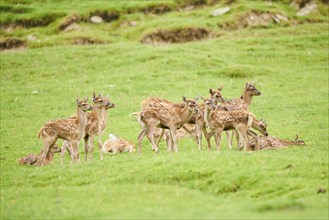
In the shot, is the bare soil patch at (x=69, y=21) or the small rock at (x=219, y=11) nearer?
the small rock at (x=219, y=11)

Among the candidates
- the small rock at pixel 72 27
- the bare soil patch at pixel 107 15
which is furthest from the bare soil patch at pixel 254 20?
the small rock at pixel 72 27

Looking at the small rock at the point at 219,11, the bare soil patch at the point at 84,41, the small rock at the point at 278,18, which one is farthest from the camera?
the small rock at the point at 219,11

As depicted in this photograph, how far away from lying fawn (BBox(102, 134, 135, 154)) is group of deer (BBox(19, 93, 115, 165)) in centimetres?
93

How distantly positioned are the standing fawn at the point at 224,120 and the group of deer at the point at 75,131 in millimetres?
3456

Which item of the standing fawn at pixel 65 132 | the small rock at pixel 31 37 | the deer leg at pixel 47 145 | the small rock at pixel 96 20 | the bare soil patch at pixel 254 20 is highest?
the small rock at pixel 96 20

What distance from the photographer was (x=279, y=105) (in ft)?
103

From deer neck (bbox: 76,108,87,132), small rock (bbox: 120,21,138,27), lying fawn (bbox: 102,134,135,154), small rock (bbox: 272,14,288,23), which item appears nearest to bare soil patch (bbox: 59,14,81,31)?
small rock (bbox: 120,21,138,27)

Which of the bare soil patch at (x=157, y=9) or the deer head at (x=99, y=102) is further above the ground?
the bare soil patch at (x=157, y=9)

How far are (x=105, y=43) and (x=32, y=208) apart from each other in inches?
1231

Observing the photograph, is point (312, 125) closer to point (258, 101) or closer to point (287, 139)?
point (287, 139)

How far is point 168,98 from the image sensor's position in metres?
33.2

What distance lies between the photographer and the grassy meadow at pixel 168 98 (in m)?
16.4

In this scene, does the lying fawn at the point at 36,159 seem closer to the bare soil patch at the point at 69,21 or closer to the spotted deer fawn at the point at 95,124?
the spotted deer fawn at the point at 95,124

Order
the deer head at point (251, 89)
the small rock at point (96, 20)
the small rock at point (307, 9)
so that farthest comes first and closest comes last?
the small rock at point (96, 20) < the small rock at point (307, 9) < the deer head at point (251, 89)
